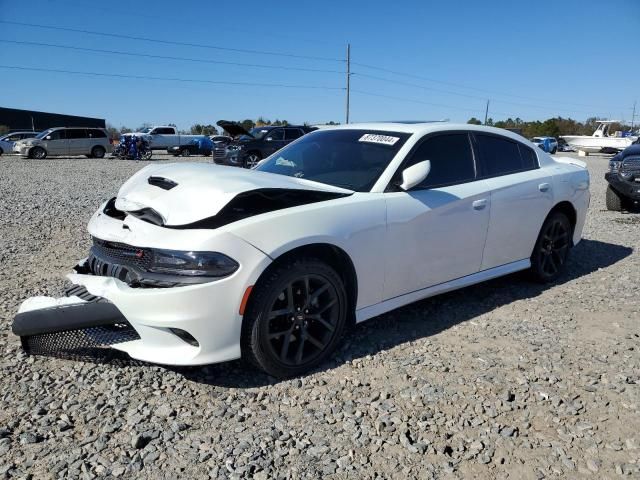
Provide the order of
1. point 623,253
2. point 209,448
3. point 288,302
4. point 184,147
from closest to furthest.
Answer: point 209,448 → point 288,302 → point 623,253 → point 184,147

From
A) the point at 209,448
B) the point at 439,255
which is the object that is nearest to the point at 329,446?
the point at 209,448

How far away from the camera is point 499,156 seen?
14.5 ft

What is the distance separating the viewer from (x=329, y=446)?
241cm

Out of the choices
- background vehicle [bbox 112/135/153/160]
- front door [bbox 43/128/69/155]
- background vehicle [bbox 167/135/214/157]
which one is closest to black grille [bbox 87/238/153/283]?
background vehicle [bbox 112/135/153/160]

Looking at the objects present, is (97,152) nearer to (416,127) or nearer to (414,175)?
(416,127)

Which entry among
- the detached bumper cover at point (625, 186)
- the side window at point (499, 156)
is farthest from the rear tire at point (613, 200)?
the side window at point (499, 156)

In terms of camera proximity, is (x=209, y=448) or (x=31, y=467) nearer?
(x=31, y=467)

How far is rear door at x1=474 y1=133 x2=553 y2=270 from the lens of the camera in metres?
4.16

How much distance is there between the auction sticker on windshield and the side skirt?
113cm

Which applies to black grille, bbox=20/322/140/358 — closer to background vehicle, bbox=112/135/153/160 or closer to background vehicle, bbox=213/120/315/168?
background vehicle, bbox=213/120/315/168

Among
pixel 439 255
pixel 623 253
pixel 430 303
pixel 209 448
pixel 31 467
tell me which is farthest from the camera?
pixel 623 253

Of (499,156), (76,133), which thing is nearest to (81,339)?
(499,156)

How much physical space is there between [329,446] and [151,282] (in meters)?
1.25

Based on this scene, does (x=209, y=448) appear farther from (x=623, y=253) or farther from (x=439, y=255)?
(x=623, y=253)
